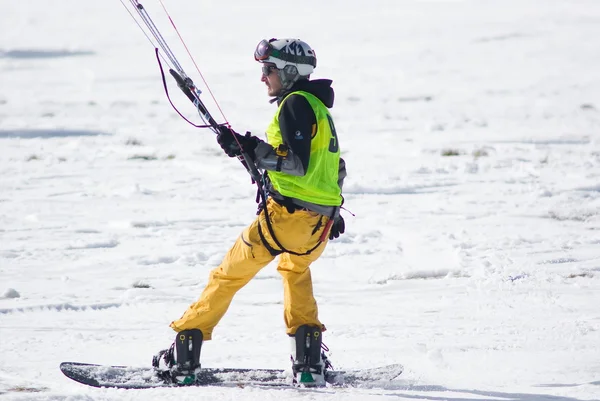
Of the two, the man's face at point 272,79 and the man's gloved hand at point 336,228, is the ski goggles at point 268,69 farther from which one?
the man's gloved hand at point 336,228

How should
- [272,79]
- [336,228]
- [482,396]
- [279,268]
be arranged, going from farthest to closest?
[336,228] → [279,268] → [272,79] → [482,396]

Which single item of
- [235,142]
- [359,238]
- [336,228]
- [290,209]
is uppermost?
[235,142]

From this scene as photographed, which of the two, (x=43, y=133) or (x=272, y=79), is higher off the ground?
(x=272, y=79)

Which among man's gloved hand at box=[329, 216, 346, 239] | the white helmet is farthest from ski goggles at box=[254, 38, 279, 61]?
man's gloved hand at box=[329, 216, 346, 239]

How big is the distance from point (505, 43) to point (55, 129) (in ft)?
67.9

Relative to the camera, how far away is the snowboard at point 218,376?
14.2ft

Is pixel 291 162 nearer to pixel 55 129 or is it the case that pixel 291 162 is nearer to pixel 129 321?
pixel 129 321

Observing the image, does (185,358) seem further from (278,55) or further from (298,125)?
(278,55)

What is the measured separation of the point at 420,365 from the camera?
4.76 meters

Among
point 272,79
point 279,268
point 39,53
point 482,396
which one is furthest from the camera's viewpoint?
point 39,53

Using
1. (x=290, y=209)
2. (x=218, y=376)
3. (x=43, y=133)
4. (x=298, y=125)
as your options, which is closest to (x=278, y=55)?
(x=298, y=125)

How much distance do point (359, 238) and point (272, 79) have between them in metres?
4.17

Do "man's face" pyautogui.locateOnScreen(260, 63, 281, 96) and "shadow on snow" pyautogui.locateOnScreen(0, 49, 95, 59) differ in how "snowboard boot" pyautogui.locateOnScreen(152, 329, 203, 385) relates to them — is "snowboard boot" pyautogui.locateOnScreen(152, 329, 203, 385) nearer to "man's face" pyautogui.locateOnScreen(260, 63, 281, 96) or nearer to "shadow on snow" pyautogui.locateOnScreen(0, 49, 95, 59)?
"man's face" pyautogui.locateOnScreen(260, 63, 281, 96)

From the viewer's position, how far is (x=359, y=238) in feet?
27.1
